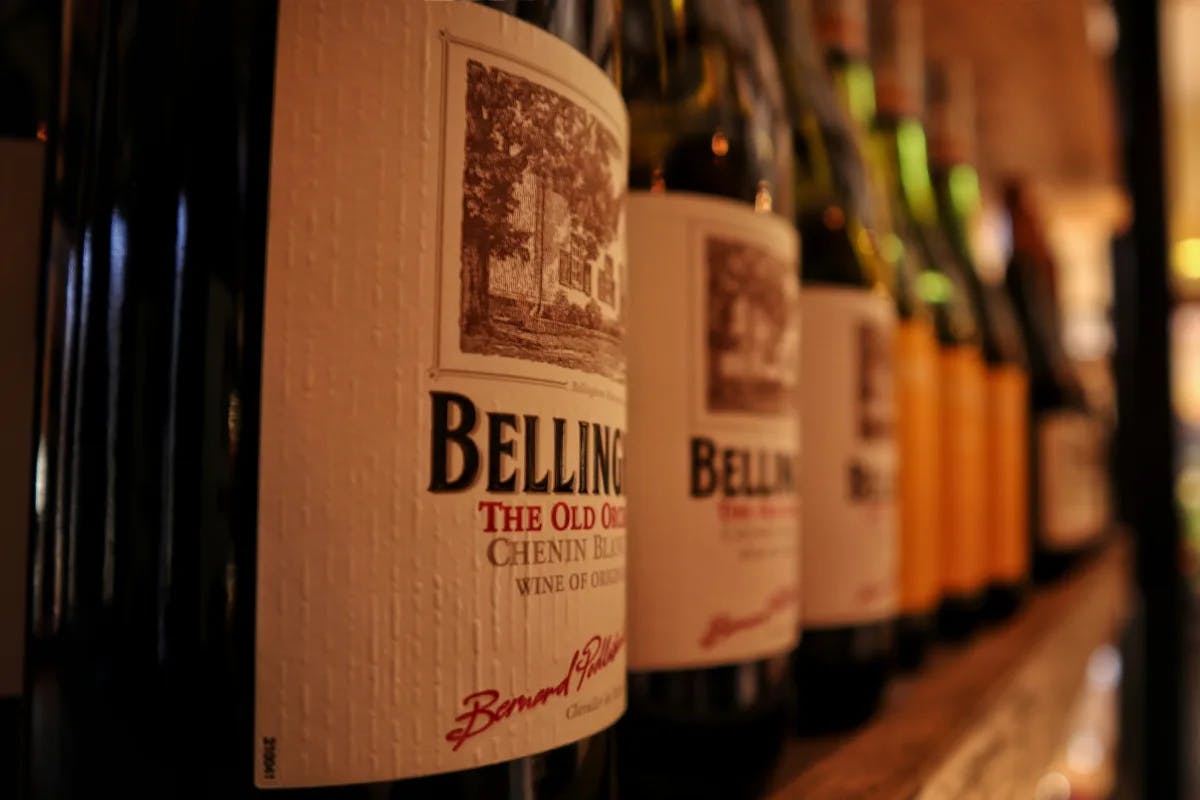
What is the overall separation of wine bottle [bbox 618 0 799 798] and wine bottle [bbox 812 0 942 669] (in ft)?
0.71

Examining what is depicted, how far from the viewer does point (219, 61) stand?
19 cm

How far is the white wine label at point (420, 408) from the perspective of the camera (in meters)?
0.18

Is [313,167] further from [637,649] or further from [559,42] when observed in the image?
[637,649]

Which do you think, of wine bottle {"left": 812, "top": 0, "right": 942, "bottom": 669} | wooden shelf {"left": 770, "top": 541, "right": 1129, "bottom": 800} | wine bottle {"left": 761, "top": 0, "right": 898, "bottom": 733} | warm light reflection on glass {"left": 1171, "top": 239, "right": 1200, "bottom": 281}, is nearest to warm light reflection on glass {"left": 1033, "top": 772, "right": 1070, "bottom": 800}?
wooden shelf {"left": 770, "top": 541, "right": 1129, "bottom": 800}

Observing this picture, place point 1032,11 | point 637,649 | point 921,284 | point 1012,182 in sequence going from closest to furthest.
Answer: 1. point 637,649
2. point 921,284
3. point 1032,11
4. point 1012,182

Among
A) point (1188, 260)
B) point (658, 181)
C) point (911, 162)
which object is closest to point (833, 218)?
point (658, 181)

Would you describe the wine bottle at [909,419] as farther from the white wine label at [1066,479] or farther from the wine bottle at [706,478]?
the white wine label at [1066,479]

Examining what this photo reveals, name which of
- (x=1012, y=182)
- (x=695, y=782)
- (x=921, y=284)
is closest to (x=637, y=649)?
(x=695, y=782)

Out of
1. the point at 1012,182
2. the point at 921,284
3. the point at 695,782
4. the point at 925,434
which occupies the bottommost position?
the point at 695,782

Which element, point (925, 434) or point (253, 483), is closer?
point (253, 483)

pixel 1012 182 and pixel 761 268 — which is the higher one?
pixel 1012 182

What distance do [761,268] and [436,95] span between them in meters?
0.15

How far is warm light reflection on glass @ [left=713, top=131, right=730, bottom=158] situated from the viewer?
14.0 inches

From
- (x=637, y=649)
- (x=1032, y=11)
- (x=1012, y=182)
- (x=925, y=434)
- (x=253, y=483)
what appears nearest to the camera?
(x=253, y=483)
